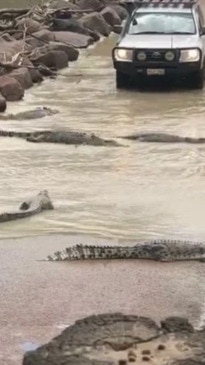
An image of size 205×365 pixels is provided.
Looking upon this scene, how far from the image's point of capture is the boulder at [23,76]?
2094cm

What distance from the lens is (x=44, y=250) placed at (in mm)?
9383

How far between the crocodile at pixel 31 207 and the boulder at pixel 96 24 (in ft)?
73.1

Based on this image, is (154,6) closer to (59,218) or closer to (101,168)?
(101,168)

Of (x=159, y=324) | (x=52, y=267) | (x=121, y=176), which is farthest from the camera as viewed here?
(x=121, y=176)

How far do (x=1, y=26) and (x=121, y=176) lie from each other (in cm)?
1872

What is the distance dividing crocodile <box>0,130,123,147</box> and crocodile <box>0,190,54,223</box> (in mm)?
3702

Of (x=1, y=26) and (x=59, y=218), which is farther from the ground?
(x=59, y=218)

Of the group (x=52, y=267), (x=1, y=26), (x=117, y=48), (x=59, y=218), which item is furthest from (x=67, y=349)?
(x=1, y=26)

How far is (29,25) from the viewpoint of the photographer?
29.7 m

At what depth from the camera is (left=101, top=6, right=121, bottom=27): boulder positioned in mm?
35562

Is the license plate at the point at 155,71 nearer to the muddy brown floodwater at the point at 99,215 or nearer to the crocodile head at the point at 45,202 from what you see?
the muddy brown floodwater at the point at 99,215

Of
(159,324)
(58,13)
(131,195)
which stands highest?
(159,324)

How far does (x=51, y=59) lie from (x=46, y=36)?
3.06m

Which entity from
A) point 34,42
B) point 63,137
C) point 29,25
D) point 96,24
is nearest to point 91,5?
point 96,24
